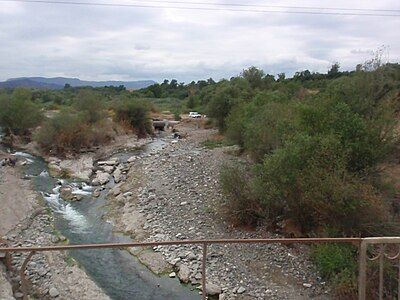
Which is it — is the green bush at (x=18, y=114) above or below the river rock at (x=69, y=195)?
above

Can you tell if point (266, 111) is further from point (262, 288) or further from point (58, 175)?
point (58, 175)

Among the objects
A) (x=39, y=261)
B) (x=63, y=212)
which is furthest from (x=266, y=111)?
(x=39, y=261)

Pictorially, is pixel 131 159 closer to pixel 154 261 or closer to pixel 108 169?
pixel 108 169

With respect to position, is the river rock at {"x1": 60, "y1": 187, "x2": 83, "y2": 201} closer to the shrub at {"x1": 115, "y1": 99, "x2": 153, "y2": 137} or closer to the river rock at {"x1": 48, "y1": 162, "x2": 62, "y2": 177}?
the river rock at {"x1": 48, "y1": 162, "x2": 62, "y2": 177}

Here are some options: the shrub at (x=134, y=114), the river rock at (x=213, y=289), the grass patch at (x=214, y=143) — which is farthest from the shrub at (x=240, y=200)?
the shrub at (x=134, y=114)

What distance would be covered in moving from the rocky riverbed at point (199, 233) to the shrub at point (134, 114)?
16.2m

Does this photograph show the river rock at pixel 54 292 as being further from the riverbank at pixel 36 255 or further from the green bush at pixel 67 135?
the green bush at pixel 67 135

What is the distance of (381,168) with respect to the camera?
48.6 ft

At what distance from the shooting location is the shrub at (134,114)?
4322 cm

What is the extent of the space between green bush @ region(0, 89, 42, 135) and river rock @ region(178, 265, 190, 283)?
2935cm

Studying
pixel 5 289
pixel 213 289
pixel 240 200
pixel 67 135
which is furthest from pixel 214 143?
pixel 5 289

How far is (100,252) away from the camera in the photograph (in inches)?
568

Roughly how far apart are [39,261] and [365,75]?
16.2m

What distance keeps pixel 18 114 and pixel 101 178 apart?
53.9ft
